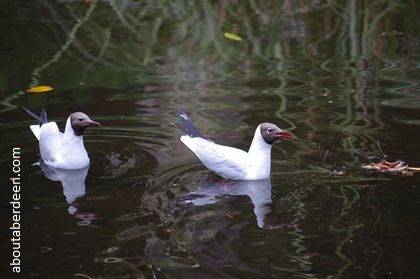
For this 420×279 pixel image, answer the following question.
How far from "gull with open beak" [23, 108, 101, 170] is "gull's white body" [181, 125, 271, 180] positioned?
37.6 inches

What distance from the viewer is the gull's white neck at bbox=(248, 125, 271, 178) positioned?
6984 mm

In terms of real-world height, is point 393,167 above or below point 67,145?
below

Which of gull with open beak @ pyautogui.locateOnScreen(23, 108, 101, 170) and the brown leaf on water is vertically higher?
gull with open beak @ pyautogui.locateOnScreen(23, 108, 101, 170)

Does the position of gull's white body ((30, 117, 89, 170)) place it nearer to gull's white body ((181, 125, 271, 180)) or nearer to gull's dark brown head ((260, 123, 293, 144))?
gull's white body ((181, 125, 271, 180))

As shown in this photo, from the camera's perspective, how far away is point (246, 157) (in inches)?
277

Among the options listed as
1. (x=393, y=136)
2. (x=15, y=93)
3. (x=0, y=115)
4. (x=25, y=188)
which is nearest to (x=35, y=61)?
(x=15, y=93)

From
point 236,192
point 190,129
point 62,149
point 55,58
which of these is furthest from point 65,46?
point 236,192

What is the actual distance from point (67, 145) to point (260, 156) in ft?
5.31

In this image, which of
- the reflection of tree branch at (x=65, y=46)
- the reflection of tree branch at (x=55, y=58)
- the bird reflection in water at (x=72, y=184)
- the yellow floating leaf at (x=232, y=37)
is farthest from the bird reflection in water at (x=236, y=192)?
the yellow floating leaf at (x=232, y=37)

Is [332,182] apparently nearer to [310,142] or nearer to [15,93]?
[310,142]

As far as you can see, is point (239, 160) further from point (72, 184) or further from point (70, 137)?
point (70, 137)

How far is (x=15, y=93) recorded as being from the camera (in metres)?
8.96

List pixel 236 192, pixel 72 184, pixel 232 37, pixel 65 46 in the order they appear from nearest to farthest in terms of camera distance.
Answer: pixel 236 192, pixel 72 184, pixel 65 46, pixel 232 37

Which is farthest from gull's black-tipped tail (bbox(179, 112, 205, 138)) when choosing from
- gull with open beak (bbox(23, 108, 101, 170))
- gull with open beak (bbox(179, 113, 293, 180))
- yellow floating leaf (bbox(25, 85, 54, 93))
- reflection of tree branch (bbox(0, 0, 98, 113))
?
yellow floating leaf (bbox(25, 85, 54, 93))
